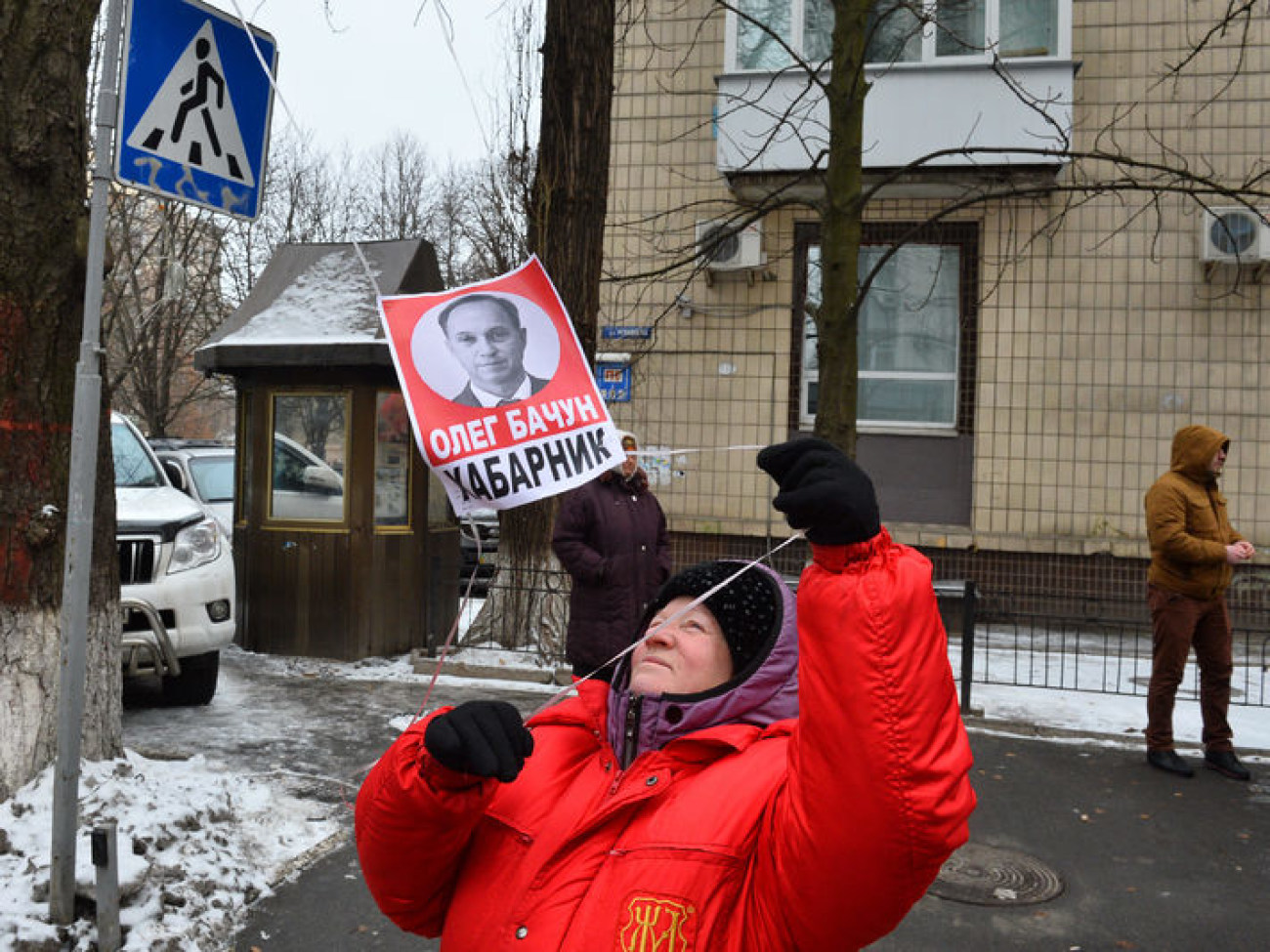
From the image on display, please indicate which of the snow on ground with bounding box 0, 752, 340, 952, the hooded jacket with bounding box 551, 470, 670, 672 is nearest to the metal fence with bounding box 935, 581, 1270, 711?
the hooded jacket with bounding box 551, 470, 670, 672

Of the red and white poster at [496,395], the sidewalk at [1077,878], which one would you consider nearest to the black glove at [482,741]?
the red and white poster at [496,395]

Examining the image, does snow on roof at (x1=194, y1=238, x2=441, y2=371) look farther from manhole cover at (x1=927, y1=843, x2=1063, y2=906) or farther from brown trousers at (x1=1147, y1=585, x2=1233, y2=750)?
brown trousers at (x1=1147, y1=585, x2=1233, y2=750)

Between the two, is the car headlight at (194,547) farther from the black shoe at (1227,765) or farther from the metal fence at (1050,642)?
the black shoe at (1227,765)

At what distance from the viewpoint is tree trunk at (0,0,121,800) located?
412cm

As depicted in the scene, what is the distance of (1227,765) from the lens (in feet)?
20.7

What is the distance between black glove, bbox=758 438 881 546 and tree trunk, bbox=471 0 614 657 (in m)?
6.98

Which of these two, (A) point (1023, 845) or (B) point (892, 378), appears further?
(B) point (892, 378)

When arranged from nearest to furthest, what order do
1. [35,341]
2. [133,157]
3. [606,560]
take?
[133,157], [35,341], [606,560]

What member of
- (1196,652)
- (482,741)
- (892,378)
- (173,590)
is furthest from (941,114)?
(482,741)

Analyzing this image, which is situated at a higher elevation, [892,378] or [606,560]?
[892,378]

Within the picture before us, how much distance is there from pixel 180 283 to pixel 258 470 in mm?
9928

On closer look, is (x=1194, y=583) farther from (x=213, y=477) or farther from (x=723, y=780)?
(x=213, y=477)

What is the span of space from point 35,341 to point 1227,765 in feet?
21.9

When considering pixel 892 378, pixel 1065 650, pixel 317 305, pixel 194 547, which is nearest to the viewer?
pixel 194 547
